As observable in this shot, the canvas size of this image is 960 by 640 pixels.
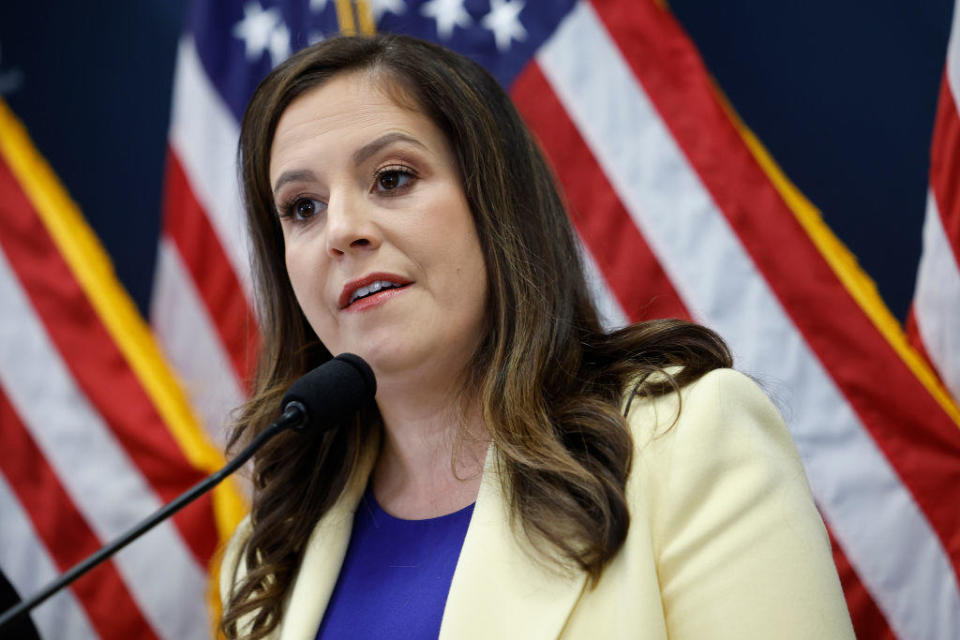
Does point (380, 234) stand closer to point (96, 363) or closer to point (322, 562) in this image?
point (322, 562)

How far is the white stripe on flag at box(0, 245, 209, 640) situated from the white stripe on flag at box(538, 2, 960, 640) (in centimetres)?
122

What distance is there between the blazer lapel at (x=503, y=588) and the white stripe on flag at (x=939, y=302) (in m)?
0.87

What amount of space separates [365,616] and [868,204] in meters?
1.24

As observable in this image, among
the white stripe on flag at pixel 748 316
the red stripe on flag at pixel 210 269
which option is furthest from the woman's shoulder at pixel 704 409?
the red stripe on flag at pixel 210 269

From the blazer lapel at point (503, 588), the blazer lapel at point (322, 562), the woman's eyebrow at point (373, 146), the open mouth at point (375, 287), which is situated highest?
the woman's eyebrow at point (373, 146)

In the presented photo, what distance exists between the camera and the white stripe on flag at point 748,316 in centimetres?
160

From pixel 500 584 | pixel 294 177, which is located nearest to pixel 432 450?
pixel 500 584

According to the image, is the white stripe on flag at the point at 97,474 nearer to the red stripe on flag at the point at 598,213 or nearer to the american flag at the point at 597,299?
the american flag at the point at 597,299

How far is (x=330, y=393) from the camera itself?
100cm

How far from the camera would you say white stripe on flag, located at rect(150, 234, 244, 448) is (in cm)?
215

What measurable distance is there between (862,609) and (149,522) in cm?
124

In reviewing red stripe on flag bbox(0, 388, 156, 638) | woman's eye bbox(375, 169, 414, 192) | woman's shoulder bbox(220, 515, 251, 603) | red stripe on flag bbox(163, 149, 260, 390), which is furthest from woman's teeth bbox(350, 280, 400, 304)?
red stripe on flag bbox(0, 388, 156, 638)

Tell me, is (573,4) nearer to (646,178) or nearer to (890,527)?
Answer: (646,178)

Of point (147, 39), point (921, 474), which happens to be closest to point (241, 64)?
point (147, 39)
